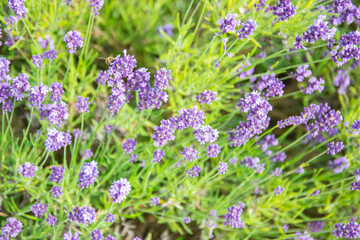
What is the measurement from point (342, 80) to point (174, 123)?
1.68m

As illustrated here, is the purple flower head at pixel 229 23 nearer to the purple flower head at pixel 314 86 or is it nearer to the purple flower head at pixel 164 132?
the purple flower head at pixel 164 132

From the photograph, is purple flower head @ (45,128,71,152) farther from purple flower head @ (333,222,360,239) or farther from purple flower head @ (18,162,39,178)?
purple flower head @ (333,222,360,239)

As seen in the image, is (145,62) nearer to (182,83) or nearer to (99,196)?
(182,83)

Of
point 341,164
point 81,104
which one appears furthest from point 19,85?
point 341,164

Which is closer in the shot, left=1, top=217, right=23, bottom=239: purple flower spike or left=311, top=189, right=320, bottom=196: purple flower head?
left=1, top=217, right=23, bottom=239: purple flower spike

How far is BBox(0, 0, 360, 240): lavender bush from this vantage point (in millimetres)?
1857

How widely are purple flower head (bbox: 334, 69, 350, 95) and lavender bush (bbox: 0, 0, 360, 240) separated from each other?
1cm

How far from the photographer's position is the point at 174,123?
5.92 feet

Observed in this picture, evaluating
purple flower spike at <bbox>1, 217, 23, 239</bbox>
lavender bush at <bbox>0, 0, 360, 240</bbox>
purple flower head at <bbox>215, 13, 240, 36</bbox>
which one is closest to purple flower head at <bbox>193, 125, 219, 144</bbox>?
lavender bush at <bbox>0, 0, 360, 240</bbox>

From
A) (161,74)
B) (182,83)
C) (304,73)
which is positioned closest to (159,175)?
(182,83)

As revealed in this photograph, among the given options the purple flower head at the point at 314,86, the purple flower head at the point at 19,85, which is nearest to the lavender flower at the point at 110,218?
the purple flower head at the point at 19,85

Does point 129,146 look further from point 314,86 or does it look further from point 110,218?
point 314,86

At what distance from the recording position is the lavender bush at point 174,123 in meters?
1.86

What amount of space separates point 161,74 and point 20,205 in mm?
1455
